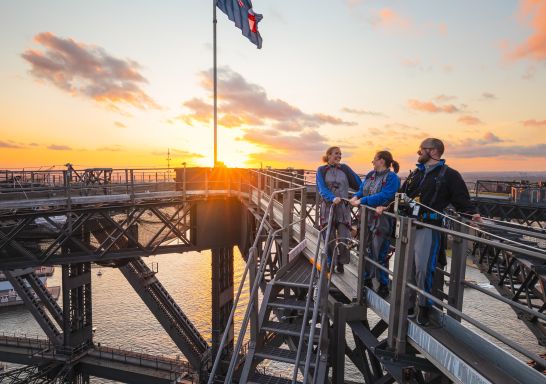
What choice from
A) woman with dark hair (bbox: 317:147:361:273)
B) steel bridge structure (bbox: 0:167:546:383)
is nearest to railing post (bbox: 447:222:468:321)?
steel bridge structure (bbox: 0:167:546:383)

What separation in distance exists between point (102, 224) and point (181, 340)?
7.72 meters

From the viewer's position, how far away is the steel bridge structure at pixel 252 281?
3578 millimetres

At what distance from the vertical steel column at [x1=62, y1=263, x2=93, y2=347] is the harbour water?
21.1 m

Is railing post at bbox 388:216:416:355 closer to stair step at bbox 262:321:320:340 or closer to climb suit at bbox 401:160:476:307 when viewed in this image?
climb suit at bbox 401:160:476:307

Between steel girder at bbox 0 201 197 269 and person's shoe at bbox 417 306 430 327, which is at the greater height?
person's shoe at bbox 417 306 430 327

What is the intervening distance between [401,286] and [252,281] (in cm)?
229

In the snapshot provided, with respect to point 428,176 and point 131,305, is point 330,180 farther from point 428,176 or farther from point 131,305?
point 131,305

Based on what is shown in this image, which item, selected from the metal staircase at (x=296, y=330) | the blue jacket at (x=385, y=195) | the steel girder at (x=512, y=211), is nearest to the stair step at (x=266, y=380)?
the metal staircase at (x=296, y=330)

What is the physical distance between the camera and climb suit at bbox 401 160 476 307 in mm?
Answer: 3859

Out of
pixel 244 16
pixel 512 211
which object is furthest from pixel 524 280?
pixel 244 16

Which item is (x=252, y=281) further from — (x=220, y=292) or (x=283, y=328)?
(x=220, y=292)

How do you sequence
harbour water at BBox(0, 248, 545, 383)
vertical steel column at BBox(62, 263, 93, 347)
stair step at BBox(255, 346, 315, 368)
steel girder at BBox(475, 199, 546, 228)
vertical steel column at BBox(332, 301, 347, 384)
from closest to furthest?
stair step at BBox(255, 346, 315, 368) → vertical steel column at BBox(332, 301, 347, 384) → vertical steel column at BBox(62, 263, 93, 347) → steel girder at BBox(475, 199, 546, 228) → harbour water at BBox(0, 248, 545, 383)

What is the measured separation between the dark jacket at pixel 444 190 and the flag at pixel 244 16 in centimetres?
1934

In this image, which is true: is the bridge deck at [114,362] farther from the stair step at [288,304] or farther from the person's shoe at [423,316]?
the person's shoe at [423,316]
